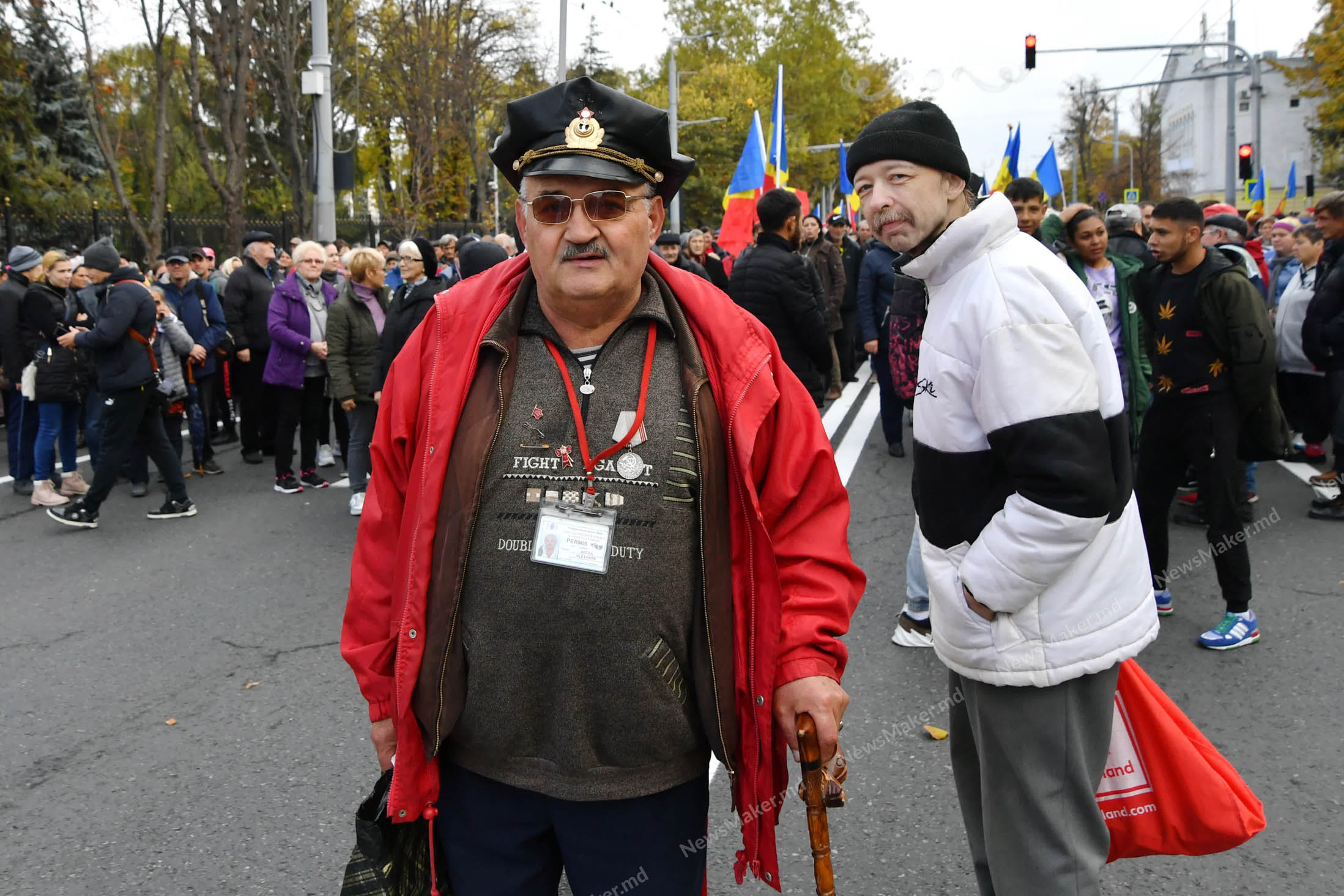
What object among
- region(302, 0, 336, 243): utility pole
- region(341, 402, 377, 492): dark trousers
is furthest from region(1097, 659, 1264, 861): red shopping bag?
region(302, 0, 336, 243): utility pole

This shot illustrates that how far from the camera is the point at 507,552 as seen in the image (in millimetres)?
2066

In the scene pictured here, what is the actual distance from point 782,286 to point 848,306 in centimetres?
664

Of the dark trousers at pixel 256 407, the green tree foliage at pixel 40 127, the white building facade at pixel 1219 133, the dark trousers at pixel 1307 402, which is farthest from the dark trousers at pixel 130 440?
the white building facade at pixel 1219 133

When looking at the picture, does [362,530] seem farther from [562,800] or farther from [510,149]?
[510,149]

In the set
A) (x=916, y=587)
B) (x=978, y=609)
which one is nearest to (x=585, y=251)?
(x=978, y=609)

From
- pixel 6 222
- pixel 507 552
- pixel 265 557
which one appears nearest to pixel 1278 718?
pixel 507 552

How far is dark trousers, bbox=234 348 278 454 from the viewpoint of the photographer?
10.5 m

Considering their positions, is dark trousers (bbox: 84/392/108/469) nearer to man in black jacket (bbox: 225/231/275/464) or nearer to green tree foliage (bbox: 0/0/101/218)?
man in black jacket (bbox: 225/231/275/464)

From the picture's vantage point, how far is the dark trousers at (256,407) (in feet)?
34.4

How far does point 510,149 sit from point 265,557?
5.57 metres

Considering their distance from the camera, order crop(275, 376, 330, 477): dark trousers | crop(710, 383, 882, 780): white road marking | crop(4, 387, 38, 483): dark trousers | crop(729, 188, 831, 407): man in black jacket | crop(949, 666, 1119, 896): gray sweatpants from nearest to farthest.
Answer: crop(949, 666, 1119, 896): gray sweatpants
crop(729, 188, 831, 407): man in black jacket
crop(275, 376, 330, 477): dark trousers
crop(4, 387, 38, 483): dark trousers
crop(710, 383, 882, 780): white road marking

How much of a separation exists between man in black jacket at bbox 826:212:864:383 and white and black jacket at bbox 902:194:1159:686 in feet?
36.4

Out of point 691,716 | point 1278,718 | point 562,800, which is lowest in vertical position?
point 1278,718

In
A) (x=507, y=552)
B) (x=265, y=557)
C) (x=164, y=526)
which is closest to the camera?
(x=507, y=552)
